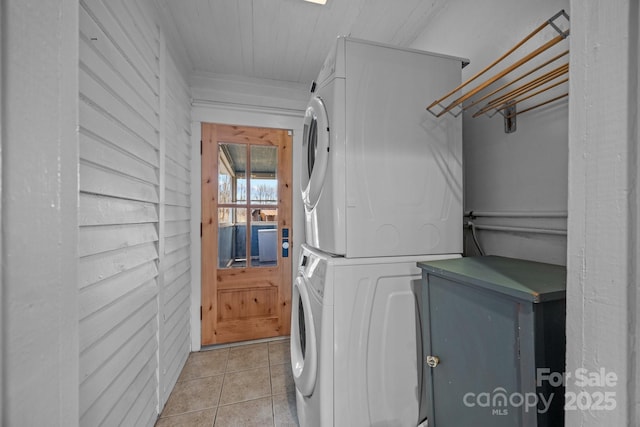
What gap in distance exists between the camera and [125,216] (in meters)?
1.14

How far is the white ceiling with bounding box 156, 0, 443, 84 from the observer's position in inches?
62.9

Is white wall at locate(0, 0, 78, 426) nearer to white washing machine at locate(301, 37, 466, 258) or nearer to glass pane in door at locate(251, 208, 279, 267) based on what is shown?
white washing machine at locate(301, 37, 466, 258)

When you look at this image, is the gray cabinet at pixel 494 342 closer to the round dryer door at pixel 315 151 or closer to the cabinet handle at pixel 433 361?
the cabinet handle at pixel 433 361

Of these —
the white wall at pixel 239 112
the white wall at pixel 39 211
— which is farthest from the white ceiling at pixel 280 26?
the white wall at pixel 39 211

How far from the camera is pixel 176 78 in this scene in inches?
75.9

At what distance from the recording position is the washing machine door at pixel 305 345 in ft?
3.63

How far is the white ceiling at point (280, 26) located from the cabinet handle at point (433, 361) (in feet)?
6.43

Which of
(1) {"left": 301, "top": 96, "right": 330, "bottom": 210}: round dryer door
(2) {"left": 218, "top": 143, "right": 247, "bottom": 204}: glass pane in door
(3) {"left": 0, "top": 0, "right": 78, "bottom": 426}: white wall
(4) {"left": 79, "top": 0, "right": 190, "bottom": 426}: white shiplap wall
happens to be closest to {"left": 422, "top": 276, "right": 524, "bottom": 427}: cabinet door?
(1) {"left": 301, "top": 96, "right": 330, "bottom": 210}: round dryer door

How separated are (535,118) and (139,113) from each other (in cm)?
188

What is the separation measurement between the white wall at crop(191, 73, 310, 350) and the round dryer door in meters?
1.11

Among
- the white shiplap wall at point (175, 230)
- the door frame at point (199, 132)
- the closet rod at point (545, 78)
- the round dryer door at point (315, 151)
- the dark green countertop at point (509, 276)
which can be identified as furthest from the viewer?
the door frame at point (199, 132)

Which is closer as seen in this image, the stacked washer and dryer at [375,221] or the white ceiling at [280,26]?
the stacked washer and dryer at [375,221]

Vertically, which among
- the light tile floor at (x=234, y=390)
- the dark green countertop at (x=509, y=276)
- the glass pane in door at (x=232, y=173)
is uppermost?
the glass pane in door at (x=232, y=173)

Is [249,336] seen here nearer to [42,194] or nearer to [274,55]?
[42,194]
